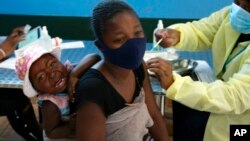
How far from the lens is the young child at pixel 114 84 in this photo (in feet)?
3.87

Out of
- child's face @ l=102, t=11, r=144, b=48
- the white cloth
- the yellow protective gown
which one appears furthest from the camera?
the yellow protective gown

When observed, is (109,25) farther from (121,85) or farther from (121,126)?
(121,126)

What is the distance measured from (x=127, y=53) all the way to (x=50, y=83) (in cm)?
36

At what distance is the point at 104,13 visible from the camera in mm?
1182

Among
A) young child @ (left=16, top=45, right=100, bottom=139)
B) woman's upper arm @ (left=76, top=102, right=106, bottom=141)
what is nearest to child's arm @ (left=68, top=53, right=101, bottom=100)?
young child @ (left=16, top=45, right=100, bottom=139)

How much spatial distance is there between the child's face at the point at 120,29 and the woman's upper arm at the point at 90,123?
9.0 inches

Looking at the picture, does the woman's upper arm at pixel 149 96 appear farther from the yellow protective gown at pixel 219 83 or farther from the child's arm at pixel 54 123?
the child's arm at pixel 54 123

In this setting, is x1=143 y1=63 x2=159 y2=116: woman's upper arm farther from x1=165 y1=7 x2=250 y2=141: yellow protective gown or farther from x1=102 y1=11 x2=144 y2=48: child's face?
x1=102 y1=11 x2=144 y2=48: child's face

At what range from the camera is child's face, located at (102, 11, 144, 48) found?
116cm

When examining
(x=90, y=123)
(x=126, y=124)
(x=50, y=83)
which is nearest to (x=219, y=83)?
(x=126, y=124)

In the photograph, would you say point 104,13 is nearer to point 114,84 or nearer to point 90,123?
point 114,84

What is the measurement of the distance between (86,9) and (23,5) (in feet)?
1.70

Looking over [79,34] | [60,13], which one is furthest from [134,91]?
[60,13]

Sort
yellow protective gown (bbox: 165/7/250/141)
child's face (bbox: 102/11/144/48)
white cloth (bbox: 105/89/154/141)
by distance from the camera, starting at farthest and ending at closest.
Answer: yellow protective gown (bbox: 165/7/250/141) → white cloth (bbox: 105/89/154/141) → child's face (bbox: 102/11/144/48)
